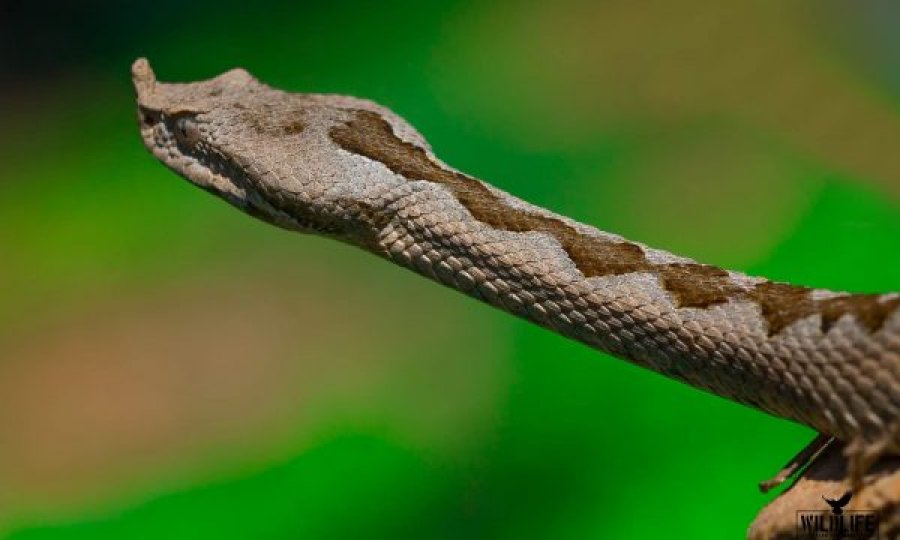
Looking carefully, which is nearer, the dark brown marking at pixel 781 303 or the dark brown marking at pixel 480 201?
the dark brown marking at pixel 781 303

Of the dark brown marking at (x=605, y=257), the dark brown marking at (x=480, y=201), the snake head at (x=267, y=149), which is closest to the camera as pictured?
the dark brown marking at (x=605, y=257)

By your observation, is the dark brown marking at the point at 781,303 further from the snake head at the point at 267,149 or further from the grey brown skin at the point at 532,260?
the snake head at the point at 267,149

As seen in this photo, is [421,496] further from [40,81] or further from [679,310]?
[40,81]

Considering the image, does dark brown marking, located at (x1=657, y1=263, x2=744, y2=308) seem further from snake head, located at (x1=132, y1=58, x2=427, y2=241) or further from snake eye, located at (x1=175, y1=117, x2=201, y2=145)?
snake eye, located at (x1=175, y1=117, x2=201, y2=145)

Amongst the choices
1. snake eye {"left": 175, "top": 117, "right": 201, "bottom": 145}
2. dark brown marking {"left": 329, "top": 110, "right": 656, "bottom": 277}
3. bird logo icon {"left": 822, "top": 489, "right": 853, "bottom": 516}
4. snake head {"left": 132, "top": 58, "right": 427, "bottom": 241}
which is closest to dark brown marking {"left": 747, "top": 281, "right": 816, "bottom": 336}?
dark brown marking {"left": 329, "top": 110, "right": 656, "bottom": 277}

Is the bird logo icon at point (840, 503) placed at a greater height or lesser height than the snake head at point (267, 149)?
lesser

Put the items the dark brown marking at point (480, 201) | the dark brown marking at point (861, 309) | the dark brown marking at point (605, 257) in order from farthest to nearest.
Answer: the dark brown marking at point (480, 201), the dark brown marking at point (605, 257), the dark brown marking at point (861, 309)

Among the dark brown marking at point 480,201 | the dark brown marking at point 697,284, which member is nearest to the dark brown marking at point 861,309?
the dark brown marking at point 697,284
